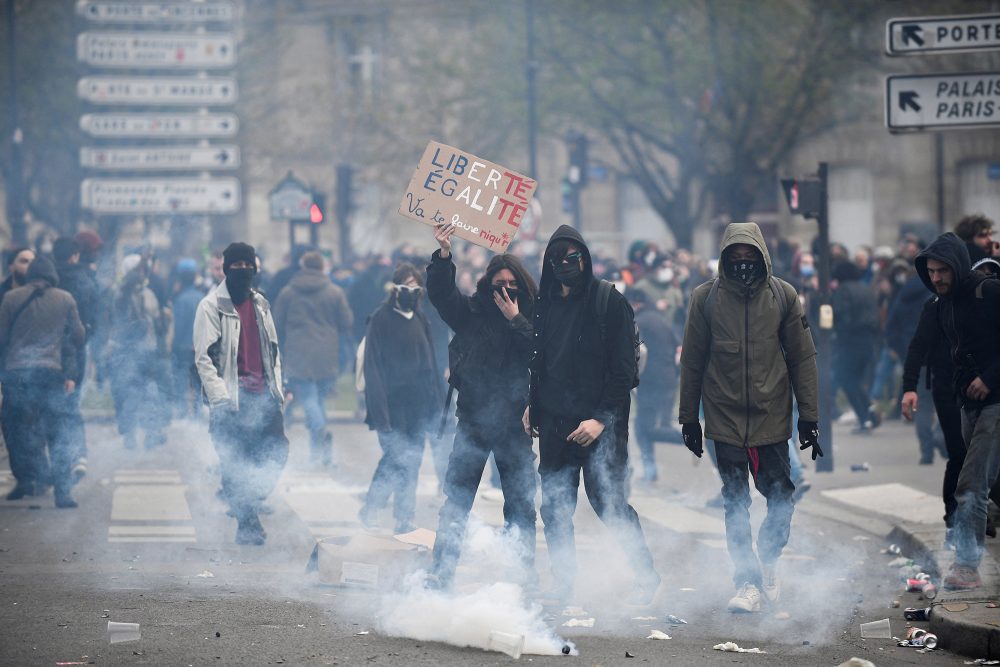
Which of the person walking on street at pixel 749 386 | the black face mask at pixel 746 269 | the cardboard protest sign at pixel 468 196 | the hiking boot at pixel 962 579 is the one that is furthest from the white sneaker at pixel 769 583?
the cardboard protest sign at pixel 468 196

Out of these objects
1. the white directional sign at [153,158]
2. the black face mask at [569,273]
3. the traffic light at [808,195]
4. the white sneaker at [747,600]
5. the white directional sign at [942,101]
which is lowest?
the white sneaker at [747,600]

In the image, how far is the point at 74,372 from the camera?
10.5 metres

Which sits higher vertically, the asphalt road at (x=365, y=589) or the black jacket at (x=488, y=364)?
the black jacket at (x=488, y=364)

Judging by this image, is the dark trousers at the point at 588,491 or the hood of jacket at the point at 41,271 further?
the hood of jacket at the point at 41,271

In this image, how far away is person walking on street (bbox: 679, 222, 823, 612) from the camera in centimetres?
698

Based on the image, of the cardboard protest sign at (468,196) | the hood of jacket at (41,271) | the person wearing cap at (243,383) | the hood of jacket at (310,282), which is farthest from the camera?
the hood of jacket at (310,282)

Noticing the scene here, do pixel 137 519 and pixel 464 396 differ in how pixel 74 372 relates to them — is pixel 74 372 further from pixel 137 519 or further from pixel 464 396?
pixel 464 396

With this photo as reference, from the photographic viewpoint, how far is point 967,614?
21.4ft

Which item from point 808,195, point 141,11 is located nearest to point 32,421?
point 808,195

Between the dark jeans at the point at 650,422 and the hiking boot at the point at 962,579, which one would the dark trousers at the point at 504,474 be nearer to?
the hiking boot at the point at 962,579

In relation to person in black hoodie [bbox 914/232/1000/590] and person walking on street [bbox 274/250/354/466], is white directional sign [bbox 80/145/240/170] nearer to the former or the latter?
person walking on street [bbox 274/250/354/466]

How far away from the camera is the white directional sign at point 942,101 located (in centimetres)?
934

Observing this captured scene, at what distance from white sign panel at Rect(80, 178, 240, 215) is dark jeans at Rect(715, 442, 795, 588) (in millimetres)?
12852

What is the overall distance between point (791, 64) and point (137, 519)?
18.6 metres
